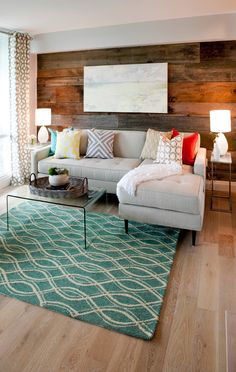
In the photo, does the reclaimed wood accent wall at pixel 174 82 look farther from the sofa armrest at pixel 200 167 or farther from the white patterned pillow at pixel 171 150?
the sofa armrest at pixel 200 167

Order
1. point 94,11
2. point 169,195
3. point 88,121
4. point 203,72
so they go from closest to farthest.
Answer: point 169,195
point 94,11
point 203,72
point 88,121

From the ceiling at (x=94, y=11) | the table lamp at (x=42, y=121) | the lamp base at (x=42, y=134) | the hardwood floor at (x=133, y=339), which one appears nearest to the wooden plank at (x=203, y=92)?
the ceiling at (x=94, y=11)

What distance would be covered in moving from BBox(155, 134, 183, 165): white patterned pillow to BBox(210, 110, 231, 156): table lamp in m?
0.46

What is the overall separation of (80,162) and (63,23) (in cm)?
196

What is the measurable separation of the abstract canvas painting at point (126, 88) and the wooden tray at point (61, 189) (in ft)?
5.94

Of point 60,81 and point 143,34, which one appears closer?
point 143,34

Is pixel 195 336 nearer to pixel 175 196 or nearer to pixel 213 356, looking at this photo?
pixel 213 356

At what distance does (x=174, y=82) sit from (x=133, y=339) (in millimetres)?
3591

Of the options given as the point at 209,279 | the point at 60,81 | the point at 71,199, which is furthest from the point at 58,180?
the point at 60,81

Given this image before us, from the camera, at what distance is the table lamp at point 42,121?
191 inches

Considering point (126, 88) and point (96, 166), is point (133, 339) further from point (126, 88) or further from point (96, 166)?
point (126, 88)

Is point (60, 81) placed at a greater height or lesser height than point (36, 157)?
greater

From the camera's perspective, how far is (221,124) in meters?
3.82

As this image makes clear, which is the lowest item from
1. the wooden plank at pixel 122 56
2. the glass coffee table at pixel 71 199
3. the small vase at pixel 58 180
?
the glass coffee table at pixel 71 199
